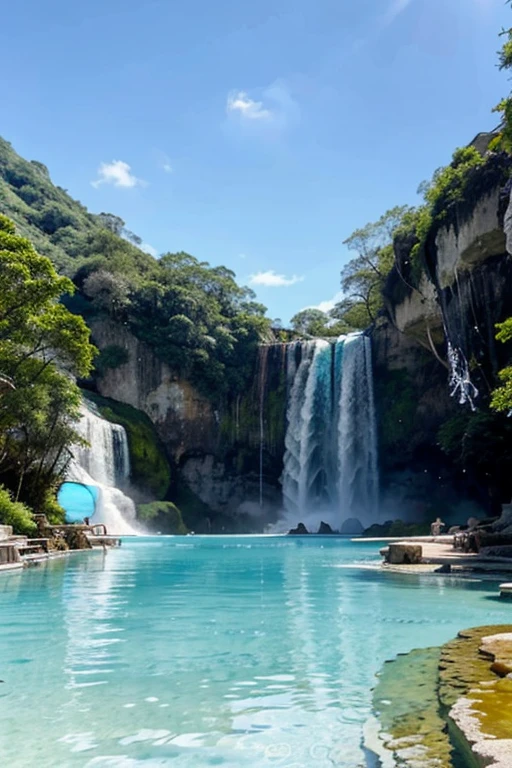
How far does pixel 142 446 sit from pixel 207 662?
3180 centimetres

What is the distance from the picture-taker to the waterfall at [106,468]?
30531 mm

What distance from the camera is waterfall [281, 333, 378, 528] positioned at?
3606 cm

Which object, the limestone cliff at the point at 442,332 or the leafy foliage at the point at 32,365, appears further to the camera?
the limestone cliff at the point at 442,332

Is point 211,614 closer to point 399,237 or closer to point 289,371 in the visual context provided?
point 399,237

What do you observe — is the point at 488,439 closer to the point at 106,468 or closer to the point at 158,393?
the point at 106,468

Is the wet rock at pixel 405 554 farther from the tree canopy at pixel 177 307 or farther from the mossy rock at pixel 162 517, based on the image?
the tree canopy at pixel 177 307

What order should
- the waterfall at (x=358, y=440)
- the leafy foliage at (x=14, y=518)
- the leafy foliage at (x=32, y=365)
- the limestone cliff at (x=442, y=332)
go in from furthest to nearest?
the waterfall at (x=358, y=440) → the limestone cliff at (x=442, y=332) → the leafy foliage at (x=32, y=365) → the leafy foliage at (x=14, y=518)

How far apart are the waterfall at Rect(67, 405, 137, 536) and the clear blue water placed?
2010 cm

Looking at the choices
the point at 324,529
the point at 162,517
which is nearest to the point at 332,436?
the point at 324,529

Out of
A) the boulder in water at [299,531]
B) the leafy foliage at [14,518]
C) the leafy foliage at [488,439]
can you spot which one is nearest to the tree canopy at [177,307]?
the boulder in water at [299,531]

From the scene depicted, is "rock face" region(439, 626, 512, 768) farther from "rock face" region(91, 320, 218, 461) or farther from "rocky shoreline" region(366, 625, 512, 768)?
"rock face" region(91, 320, 218, 461)

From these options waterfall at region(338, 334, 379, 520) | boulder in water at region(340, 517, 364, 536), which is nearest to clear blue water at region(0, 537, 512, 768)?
boulder in water at region(340, 517, 364, 536)

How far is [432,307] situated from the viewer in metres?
27.6

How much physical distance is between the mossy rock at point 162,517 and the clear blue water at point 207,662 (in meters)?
→ 22.3
